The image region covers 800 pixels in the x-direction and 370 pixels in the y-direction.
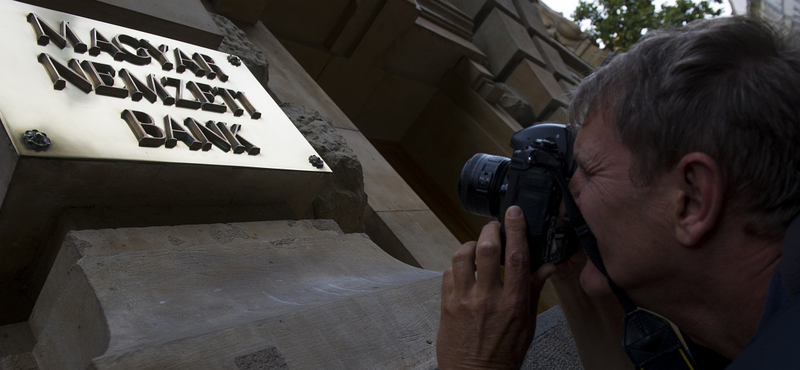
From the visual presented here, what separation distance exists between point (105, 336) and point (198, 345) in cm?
15

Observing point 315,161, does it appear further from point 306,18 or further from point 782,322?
point 306,18

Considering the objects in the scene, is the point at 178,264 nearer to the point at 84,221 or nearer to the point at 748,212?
the point at 84,221

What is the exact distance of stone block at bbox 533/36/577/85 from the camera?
641 cm

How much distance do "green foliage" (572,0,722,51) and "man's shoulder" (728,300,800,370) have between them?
1350 centimetres

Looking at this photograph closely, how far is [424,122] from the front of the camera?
17.9ft

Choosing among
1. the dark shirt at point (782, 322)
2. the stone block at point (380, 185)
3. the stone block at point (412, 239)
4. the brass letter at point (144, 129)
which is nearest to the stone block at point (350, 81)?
the stone block at point (380, 185)

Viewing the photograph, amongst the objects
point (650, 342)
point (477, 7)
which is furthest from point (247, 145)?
point (477, 7)

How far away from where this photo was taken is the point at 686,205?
→ 0.98 m

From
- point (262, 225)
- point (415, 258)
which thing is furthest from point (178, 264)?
point (415, 258)

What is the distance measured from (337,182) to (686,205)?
1.27m

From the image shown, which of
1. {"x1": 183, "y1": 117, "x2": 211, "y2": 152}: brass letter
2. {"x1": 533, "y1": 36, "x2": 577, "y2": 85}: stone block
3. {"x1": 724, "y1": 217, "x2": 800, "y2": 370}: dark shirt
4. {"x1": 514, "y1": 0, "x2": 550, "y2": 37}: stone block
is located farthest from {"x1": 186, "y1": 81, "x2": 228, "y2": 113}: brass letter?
{"x1": 514, "y1": 0, "x2": 550, "y2": 37}: stone block

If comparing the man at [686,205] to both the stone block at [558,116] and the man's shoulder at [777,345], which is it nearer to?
the man's shoulder at [777,345]

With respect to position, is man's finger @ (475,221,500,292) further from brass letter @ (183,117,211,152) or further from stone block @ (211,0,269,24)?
stone block @ (211,0,269,24)

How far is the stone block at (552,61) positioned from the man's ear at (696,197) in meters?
5.68
